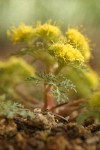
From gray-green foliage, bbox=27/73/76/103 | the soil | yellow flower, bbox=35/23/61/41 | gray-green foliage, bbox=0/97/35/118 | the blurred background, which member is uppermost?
the blurred background

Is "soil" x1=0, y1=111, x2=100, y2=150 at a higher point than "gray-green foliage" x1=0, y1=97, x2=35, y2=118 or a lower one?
lower

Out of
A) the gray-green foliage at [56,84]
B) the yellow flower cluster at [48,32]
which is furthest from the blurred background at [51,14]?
the gray-green foliage at [56,84]

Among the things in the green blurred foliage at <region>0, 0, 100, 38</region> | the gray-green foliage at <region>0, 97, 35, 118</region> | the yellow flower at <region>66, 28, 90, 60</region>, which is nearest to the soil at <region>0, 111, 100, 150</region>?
the gray-green foliage at <region>0, 97, 35, 118</region>

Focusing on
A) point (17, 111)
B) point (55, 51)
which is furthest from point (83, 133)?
point (55, 51)

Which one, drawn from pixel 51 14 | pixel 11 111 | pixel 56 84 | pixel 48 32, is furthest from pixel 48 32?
pixel 51 14

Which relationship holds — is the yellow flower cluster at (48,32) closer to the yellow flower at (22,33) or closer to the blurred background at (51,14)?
the yellow flower at (22,33)

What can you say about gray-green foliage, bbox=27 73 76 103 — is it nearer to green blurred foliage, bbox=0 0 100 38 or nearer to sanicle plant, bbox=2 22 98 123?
sanicle plant, bbox=2 22 98 123

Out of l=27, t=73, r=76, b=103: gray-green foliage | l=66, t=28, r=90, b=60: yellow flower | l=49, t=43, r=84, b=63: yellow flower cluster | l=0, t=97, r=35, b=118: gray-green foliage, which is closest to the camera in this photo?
l=0, t=97, r=35, b=118: gray-green foliage
